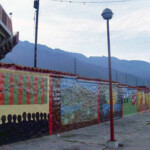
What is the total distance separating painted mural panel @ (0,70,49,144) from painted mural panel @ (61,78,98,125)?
1.69 metres

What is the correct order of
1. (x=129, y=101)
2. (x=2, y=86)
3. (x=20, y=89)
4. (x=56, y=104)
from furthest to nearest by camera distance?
(x=129, y=101) → (x=56, y=104) → (x=20, y=89) → (x=2, y=86)

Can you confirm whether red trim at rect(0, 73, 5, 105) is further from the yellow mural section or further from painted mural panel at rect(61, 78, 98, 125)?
painted mural panel at rect(61, 78, 98, 125)

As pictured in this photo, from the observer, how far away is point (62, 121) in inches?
502

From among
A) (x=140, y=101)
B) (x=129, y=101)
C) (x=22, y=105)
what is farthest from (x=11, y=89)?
(x=140, y=101)

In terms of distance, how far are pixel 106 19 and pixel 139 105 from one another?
72.6 ft

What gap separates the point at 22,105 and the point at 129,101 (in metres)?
17.4

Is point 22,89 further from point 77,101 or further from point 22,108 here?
point 77,101

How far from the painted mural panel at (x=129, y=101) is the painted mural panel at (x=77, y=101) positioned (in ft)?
25.8

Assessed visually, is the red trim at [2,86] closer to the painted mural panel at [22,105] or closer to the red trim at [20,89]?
the painted mural panel at [22,105]

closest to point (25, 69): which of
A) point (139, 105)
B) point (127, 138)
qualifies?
point (127, 138)

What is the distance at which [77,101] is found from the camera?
47.3ft

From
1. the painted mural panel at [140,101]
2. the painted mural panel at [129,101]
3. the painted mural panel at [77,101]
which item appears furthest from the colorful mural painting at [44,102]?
the painted mural panel at [140,101]

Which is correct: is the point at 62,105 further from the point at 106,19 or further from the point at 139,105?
the point at 139,105

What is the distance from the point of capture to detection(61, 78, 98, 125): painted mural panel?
1317 cm
